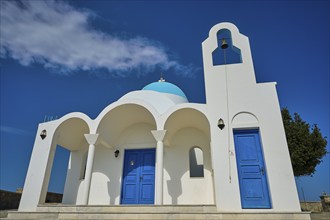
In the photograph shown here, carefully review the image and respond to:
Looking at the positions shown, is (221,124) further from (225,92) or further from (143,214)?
(143,214)

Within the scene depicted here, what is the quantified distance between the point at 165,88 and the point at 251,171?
706 centimetres

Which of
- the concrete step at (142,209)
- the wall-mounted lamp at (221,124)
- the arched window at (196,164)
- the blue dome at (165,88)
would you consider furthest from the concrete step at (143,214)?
the blue dome at (165,88)

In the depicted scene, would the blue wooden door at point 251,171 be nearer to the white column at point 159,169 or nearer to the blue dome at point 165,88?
the white column at point 159,169

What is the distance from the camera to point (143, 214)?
20.1 feet

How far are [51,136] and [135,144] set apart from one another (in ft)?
11.9

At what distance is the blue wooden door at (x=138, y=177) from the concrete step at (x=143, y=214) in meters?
3.01

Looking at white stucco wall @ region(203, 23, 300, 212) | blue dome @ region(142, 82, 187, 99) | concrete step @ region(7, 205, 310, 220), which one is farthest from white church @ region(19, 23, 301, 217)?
blue dome @ region(142, 82, 187, 99)

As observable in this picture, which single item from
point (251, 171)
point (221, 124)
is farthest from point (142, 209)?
point (221, 124)

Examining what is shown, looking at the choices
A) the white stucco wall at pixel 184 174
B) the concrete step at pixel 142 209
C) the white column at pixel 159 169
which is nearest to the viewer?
the concrete step at pixel 142 209

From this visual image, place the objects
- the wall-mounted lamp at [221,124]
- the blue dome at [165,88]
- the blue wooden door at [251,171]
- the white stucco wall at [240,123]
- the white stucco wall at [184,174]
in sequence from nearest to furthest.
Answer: the white stucco wall at [240,123] < the blue wooden door at [251,171] < the wall-mounted lamp at [221,124] < the white stucco wall at [184,174] < the blue dome at [165,88]

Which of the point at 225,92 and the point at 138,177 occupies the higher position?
the point at 225,92

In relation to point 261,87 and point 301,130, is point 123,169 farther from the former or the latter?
point 301,130

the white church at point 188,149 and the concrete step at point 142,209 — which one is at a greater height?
the white church at point 188,149

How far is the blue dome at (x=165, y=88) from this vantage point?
12380mm
